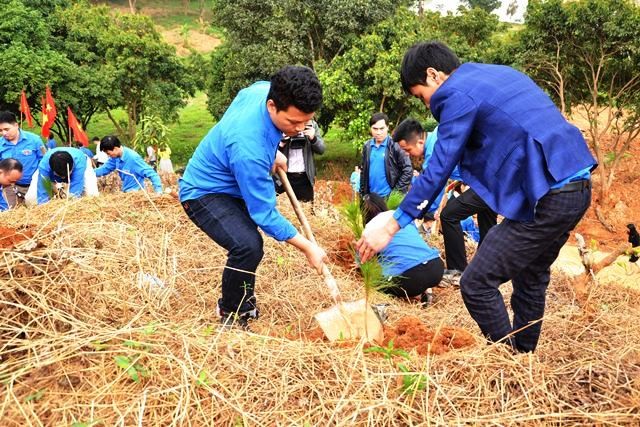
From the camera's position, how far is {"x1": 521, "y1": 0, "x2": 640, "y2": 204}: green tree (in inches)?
346

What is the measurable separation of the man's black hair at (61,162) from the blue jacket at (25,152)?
0.81 metres

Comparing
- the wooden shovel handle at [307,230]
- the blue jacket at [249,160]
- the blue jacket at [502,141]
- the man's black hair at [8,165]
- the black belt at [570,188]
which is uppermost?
the blue jacket at [502,141]

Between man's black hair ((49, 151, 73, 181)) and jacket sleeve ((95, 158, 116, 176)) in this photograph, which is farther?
jacket sleeve ((95, 158, 116, 176))

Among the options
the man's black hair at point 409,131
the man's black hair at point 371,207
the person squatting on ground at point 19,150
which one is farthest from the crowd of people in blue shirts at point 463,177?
the person squatting on ground at point 19,150

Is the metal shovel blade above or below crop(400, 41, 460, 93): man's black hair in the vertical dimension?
below

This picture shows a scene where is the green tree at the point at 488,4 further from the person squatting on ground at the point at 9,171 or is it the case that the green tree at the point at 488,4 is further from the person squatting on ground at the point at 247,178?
the person squatting on ground at the point at 247,178

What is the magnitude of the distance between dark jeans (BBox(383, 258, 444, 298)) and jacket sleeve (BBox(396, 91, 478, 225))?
1.34 meters

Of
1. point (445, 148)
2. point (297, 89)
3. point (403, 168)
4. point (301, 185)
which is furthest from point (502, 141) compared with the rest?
point (403, 168)

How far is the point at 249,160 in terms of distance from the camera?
2.50 meters

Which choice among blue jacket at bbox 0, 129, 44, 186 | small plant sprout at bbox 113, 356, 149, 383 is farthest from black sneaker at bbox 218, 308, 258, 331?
blue jacket at bbox 0, 129, 44, 186

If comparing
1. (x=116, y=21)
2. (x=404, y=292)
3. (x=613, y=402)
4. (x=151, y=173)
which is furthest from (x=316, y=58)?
(x=613, y=402)

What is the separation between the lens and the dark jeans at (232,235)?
2811 mm

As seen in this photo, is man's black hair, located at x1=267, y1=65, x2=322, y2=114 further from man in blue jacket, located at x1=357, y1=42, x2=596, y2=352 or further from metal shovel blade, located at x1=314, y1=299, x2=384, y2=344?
metal shovel blade, located at x1=314, y1=299, x2=384, y2=344

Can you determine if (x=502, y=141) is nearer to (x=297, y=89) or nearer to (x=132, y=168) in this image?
(x=297, y=89)
